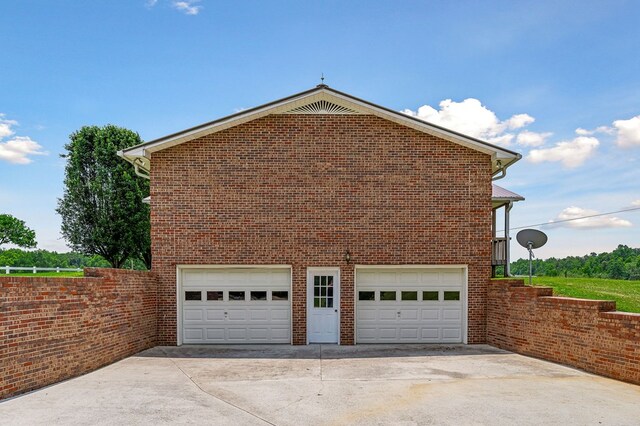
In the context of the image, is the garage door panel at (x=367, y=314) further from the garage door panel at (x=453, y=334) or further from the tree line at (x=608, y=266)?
the tree line at (x=608, y=266)

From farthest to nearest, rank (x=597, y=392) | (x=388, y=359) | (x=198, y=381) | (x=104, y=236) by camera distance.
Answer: (x=104, y=236) < (x=388, y=359) < (x=198, y=381) < (x=597, y=392)

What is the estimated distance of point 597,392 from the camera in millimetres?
8133

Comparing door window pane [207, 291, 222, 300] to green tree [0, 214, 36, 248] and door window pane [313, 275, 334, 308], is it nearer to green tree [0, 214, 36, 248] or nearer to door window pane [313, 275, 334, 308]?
door window pane [313, 275, 334, 308]

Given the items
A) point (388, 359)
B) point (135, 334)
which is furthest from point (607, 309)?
point (135, 334)

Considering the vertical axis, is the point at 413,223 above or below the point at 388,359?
above

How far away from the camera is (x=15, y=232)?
51.7 metres

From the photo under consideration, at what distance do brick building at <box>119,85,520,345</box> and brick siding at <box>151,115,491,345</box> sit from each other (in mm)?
27

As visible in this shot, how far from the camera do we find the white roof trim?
12.4 meters

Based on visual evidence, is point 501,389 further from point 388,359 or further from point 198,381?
point 198,381

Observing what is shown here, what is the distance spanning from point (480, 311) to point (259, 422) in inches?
316

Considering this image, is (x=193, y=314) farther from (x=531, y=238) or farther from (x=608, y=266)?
(x=608, y=266)

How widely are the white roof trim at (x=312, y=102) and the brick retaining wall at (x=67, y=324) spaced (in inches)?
135

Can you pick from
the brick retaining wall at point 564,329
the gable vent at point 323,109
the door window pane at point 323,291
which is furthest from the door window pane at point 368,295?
the gable vent at point 323,109

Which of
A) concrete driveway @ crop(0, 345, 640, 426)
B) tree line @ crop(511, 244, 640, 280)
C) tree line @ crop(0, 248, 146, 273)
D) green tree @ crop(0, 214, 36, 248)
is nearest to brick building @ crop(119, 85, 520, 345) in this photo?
concrete driveway @ crop(0, 345, 640, 426)
